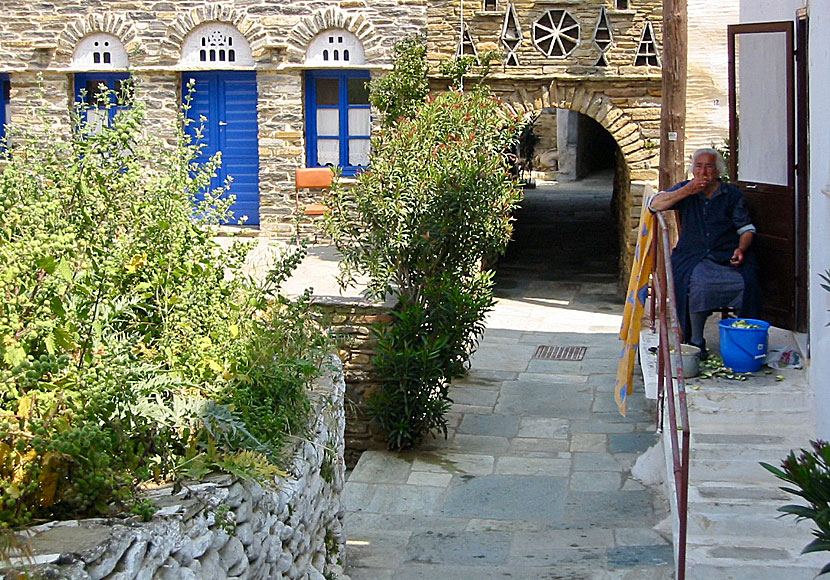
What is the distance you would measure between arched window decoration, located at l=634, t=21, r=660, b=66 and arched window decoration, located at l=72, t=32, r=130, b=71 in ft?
22.5

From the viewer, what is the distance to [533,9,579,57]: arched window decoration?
14086mm

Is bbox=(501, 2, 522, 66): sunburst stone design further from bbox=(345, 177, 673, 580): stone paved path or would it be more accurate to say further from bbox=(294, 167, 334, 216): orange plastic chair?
bbox=(345, 177, 673, 580): stone paved path

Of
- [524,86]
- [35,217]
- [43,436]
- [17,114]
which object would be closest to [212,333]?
[35,217]

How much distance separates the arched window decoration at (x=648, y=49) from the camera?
13.9 meters

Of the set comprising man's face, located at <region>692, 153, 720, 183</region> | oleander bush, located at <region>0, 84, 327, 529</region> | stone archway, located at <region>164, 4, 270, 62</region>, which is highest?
stone archway, located at <region>164, 4, 270, 62</region>

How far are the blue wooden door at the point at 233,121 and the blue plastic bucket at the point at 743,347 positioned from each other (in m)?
9.76

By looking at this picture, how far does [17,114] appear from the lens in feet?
50.9

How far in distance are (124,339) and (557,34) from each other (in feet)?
35.3

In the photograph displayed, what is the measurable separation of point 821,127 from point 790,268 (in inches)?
51.6

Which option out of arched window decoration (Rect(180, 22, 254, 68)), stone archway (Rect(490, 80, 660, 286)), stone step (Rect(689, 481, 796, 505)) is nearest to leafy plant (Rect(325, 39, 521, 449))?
stone step (Rect(689, 481, 796, 505))

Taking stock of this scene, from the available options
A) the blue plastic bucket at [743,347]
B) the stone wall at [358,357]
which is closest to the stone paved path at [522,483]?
the stone wall at [358,357]

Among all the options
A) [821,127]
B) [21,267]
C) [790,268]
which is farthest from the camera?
[790,268]

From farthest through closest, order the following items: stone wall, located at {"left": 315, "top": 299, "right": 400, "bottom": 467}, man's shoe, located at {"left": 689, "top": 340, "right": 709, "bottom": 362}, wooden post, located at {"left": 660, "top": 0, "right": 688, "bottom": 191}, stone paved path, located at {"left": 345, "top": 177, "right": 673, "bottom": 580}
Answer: wooden post, located at {"left": 660, "top": 0, "right": 688, "bottom": 191} → stone wall, located at {"left": 315, "top": 299, "right": 400, "bottom": 467} → man's shoe, located at {"left": 689, "top": 340, "right": 709, "bottom": 362} → stone paved path, located at {"left": 345, "top": 177, "right": 673, "bottom": 580}

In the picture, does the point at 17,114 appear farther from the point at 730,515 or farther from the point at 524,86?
the point at 730,515
